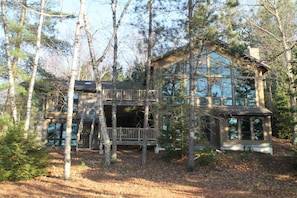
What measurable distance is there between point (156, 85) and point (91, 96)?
777cm

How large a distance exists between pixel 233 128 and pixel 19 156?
46.8 ft

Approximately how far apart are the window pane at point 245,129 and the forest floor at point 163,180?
14.7ft

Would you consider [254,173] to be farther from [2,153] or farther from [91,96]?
[91,96]

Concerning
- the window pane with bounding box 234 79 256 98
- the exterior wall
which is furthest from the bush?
the window pane with bounding box 234 79 256 98

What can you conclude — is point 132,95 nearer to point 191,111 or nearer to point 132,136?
point 132,136

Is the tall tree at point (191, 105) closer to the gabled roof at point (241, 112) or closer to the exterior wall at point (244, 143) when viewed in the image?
the gabled roof at point (241, 112)

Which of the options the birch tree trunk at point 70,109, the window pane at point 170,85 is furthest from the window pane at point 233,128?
the birch tree trunk at point 70,109

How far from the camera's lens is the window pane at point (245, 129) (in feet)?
62.3

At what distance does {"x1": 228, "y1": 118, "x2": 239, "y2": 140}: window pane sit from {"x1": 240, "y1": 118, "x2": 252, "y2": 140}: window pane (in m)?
0.42

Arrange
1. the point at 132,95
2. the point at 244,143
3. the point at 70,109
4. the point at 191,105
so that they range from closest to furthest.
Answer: the point at 70,109 < the point at 191,105 < the point at 132,95 < the point at 244,143

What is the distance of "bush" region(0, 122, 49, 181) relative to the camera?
927 centimetres

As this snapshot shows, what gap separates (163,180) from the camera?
431 inches

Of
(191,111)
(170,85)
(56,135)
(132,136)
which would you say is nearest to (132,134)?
(132,136)

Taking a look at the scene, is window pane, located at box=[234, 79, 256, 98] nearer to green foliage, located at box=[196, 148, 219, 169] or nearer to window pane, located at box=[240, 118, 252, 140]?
window pane, located at box=[240, 118, 252, 140]
